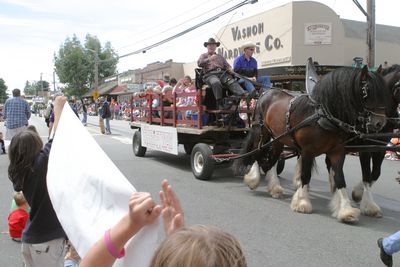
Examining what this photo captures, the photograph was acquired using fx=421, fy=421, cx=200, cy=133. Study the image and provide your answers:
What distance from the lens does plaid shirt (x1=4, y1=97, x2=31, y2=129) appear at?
1030cm

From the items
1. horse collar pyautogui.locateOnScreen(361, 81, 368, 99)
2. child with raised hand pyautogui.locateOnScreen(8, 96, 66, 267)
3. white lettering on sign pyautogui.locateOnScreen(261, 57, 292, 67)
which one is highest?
white lettering on sign pyautogui.locateOnScreen(261, 57, 292, 67)

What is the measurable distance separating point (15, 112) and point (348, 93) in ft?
26.9

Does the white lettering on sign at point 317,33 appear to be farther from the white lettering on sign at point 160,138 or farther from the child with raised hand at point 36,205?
the child with raised hand at point 36,205

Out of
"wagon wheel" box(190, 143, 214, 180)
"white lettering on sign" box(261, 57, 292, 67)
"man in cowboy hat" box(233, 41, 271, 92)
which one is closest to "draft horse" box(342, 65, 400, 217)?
"man in cowboy hat" box(233, 41, 271, 92)

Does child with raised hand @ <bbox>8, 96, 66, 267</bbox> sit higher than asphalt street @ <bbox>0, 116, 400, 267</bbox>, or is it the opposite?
child with raised hand @ <bbox>8, 96, 66, 267</bbox>

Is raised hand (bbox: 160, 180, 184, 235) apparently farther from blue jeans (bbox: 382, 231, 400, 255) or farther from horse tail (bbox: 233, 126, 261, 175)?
horse tail (bbox: 233, 126, 261, 175)

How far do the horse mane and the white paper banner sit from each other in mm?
4125

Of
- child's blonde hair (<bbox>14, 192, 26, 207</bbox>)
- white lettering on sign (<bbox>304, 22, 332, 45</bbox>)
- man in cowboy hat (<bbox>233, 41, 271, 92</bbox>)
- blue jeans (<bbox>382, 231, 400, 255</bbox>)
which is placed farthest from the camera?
white lettering on sign (<bbox>304, 22, 332, 45</bbox>)

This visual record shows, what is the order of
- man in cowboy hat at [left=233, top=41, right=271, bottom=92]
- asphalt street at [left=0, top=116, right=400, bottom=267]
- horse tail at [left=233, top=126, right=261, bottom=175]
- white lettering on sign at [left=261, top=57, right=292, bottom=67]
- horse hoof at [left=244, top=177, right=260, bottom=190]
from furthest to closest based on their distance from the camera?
1. white lettering on sign at [left=261, top=57, right=292, bottom=67]
2. man in cowboy hat at [left=233, top=41, right=271, bottom=92]
3. horse tail at [left=233, top=126, right=261, bottom=175]
4. horse hoof at [left=244, top=177, right=260, bottom=190]
5. asphalt street at [left=0, top=116, right=400, bottom=267]

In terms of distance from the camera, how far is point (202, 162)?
317 inches

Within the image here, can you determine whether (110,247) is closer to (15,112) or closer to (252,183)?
(252,183)

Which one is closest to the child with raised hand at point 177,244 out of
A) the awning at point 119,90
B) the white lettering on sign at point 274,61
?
the white lettering on sign at point 274,61

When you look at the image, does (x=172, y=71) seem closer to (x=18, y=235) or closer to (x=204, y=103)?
(x=204, y=103)

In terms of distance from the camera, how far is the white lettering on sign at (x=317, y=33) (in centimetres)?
2000
